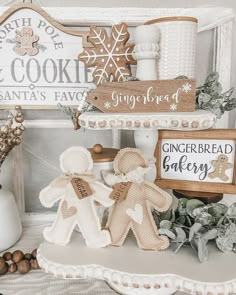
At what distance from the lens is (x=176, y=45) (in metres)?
0.70

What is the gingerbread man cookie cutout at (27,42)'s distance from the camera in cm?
88

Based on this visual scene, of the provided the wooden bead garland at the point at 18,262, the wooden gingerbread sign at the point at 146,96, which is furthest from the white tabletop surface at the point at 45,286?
the wooden gingerbread sign at the point at 146,96

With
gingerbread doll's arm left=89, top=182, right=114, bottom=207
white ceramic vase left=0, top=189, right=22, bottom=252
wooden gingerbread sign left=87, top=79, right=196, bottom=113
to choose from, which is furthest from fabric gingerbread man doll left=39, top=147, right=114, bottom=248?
white ceramic vase left=0, top=189, right=22, bottom=252

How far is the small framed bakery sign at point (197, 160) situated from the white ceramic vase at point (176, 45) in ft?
0.46

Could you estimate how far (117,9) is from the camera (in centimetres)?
89

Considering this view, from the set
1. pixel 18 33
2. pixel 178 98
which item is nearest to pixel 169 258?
pixel 178 98

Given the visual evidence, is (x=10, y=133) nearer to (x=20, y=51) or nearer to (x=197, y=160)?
(x=20, y=51)

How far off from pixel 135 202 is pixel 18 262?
33 centimetres

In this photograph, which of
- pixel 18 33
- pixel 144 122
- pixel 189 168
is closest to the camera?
pixel 144 122

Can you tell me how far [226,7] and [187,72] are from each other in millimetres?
316

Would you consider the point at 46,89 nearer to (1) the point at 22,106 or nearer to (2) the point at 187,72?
(1) the point at 22,106

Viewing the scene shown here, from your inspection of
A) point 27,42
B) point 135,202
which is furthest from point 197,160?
point 27,42

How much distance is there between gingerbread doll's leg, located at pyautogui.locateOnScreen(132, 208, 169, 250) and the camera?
0.63 meters

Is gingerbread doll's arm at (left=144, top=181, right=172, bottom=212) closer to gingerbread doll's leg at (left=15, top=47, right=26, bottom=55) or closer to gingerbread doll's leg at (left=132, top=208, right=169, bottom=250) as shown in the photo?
gingerbread doll's leg at (left=132, top=208, right=169, bottom=250)
